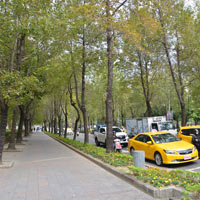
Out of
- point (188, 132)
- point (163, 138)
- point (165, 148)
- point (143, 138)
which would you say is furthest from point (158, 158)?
point (188, 132)

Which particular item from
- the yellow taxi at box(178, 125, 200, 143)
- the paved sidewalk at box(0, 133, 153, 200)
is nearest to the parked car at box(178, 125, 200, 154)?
the yellow taxi at box(178, 125, 200, 143)

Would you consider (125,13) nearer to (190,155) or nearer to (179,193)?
(190,155)

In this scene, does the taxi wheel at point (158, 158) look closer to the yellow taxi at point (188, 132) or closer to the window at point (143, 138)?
the window at point (143, 138)

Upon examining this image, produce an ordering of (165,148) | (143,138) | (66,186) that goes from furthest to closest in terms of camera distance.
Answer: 1. (143,138)
2. (165,148)
3. (66,186)

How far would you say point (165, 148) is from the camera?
8.98 metres

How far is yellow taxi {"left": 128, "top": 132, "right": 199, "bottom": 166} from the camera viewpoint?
28.7 ft

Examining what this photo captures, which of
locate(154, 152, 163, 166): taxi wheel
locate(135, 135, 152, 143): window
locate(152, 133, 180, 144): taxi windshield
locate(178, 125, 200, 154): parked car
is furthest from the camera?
locate(178, 125, 200, 154): parked car

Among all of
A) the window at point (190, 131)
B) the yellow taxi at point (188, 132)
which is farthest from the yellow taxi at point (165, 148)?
the window at point (190, 131)

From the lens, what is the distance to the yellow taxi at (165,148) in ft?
28.7

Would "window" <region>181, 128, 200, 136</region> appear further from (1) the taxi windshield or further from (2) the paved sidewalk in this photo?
(2) the paved sidewalk

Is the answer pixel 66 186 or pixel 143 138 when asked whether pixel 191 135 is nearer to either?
pixel 143 138

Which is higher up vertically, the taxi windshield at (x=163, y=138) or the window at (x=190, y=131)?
the window at (x=190, y=131)

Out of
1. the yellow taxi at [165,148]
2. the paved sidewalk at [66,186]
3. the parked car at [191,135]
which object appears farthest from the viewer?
the parked car at [191,135]

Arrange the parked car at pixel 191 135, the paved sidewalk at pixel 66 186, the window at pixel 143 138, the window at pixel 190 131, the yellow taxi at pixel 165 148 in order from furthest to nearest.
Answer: the window at pixel 190 131
the parked car at pixel 191 135
the window at pixel 143 138
the yellow taxi at pixel 165 148
the paved sidewalk at pixel 66 186
